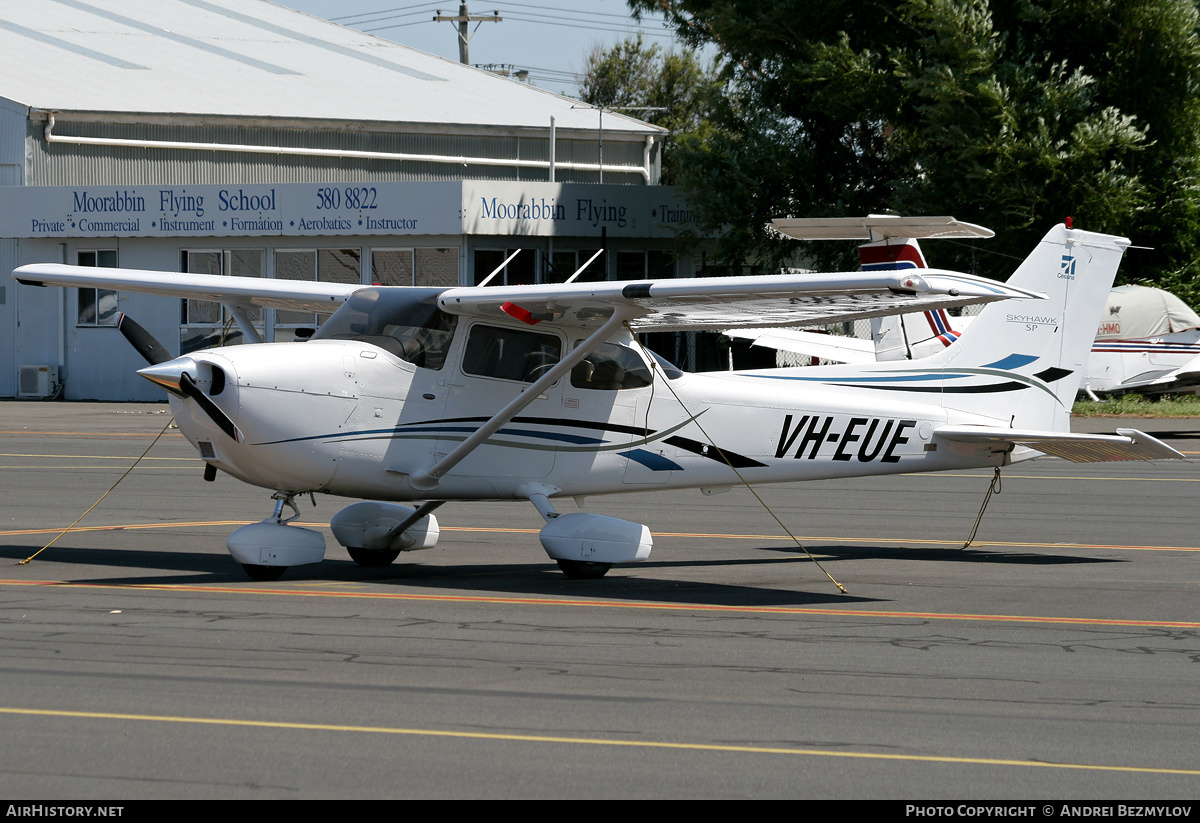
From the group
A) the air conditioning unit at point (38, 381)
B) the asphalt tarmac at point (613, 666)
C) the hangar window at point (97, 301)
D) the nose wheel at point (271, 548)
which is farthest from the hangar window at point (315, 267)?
the nose wheel at point (271, 548)

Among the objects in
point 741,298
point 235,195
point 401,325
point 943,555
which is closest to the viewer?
point 741,298

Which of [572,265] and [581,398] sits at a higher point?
[581,398]

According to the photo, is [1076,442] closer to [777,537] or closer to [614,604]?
[777,537]

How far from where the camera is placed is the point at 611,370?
34.0 feet

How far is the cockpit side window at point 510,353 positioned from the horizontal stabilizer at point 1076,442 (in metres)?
3.31

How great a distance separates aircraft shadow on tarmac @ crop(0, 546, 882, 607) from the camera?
9133 mm

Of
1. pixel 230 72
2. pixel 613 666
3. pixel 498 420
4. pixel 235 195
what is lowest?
pixel 613 666

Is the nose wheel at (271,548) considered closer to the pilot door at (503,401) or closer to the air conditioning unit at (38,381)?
the pilot door at (503,401)

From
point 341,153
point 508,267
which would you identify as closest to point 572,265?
point 508,267

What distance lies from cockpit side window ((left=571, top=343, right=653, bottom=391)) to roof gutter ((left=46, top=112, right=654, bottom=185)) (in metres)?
28.6

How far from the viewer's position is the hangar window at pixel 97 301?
34.4 metres

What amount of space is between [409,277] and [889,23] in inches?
529

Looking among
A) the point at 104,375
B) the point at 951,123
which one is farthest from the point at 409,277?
the point at 951,123

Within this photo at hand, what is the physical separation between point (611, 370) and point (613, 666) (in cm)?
392
